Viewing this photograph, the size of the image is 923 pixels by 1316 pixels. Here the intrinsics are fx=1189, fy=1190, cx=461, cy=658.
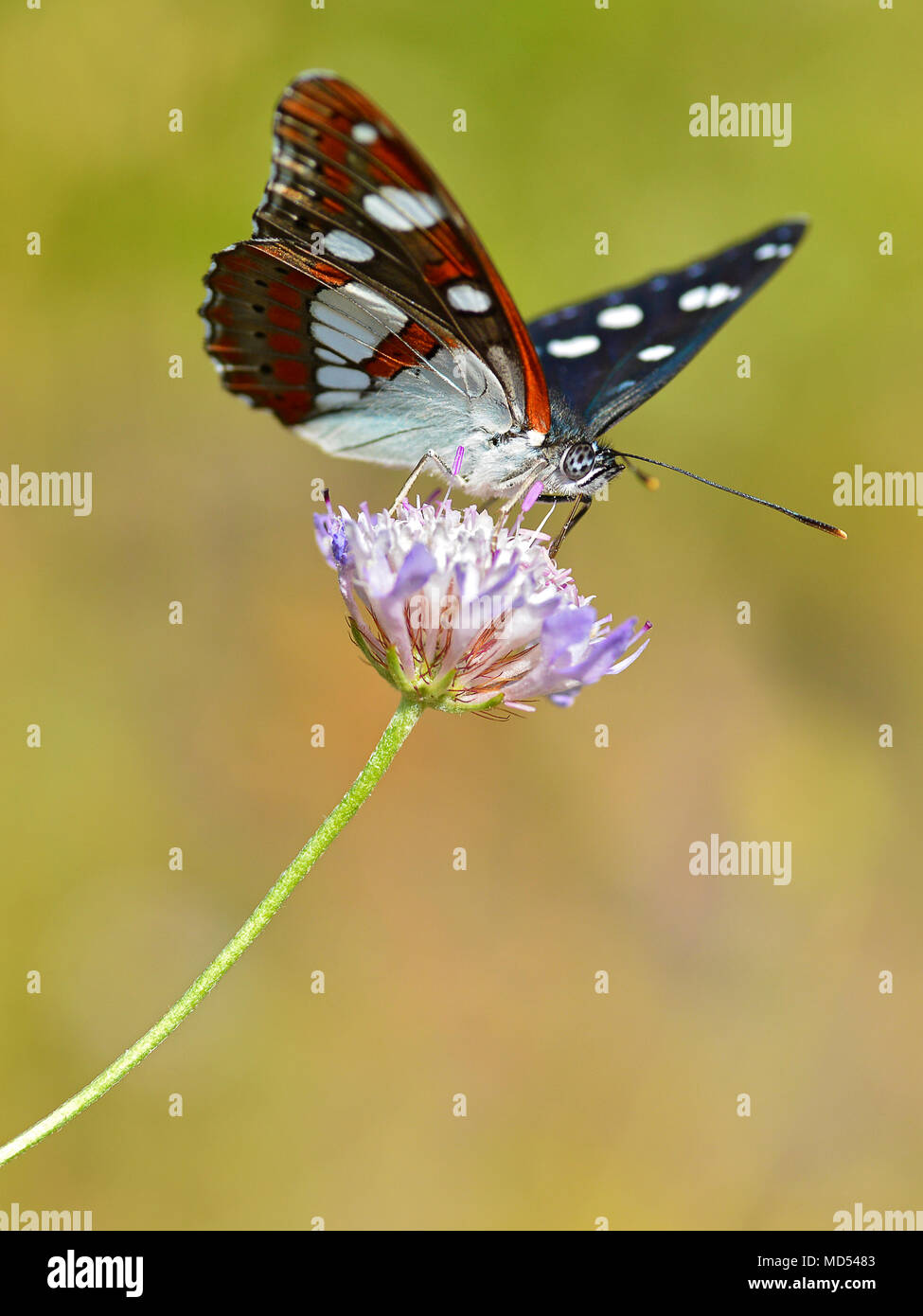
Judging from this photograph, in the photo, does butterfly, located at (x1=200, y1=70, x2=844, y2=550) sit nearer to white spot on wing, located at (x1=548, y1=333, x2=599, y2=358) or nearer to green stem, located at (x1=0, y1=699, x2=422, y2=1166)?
white spot on wing, located at (x1=548, y1=333, x2=599, y2=358)

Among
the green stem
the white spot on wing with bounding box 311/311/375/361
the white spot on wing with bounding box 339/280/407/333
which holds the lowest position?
the green stem

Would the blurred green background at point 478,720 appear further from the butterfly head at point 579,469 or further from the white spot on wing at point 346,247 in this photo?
the white spot on wing at point 346,247

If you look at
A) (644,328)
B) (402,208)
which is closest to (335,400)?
(402,208)

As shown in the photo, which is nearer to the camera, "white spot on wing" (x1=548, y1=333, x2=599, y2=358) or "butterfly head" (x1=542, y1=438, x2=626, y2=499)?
"butterfly head" (x1=542, y1=438, x2=626, y2=499)

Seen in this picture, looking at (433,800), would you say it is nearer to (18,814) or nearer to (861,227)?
(18,814)

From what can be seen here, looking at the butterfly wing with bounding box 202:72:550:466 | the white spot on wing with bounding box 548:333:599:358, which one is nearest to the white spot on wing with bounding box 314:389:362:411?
the butterfly wing with bounding box 202:72:550:466

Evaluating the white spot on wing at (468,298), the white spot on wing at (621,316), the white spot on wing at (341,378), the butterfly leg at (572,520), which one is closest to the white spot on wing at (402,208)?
the white spot on wing at (468,298)
